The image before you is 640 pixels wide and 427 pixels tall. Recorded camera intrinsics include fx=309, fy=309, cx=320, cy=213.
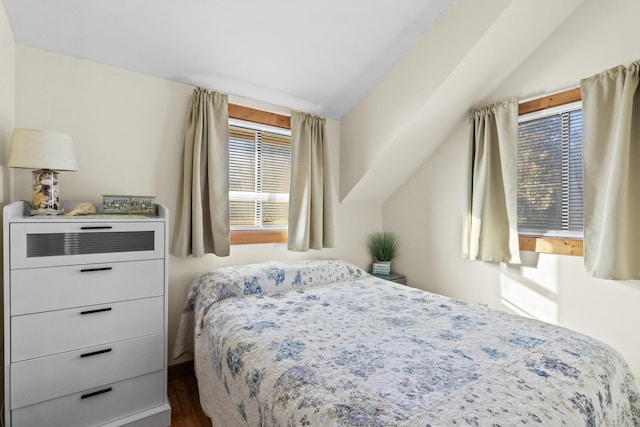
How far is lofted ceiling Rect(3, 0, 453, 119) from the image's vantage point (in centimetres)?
177

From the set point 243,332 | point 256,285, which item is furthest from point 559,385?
point 256,285

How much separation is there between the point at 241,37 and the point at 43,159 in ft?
4.47

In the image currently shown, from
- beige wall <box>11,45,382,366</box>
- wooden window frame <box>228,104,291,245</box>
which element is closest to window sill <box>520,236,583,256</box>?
wooden window frame <box>228,104,291,245</box>

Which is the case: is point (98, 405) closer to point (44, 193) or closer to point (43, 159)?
point (44, 193)

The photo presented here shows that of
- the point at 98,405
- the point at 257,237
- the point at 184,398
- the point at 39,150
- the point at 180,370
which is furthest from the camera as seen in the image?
the point at 257,237

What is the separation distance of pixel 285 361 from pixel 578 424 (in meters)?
0.95

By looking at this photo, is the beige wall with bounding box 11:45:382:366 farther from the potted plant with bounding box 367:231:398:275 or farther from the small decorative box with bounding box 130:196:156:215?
the potted plant with bounding box 367:231:398:275

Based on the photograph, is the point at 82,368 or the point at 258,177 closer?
the point at 82,368

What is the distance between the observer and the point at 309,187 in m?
2.82

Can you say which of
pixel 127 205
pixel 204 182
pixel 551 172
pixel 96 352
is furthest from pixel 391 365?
pixel 551 172

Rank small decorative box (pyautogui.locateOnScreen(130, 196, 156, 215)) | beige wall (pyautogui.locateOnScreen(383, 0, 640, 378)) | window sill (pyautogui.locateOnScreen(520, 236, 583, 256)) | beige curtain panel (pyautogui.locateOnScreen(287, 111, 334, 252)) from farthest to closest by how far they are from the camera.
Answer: beige curtain panel (pyautogui.locateOnScreen(287, 111, 334, 252)) → window sill (pyautogui.locateOnScreen(520, 236, 583, 256)) → beige wall (pyautogui.locateOnScreen(383, 0, 640, 378)) → small decorative box (pyautogui.locateOnScreen(130, 196, 156, 215))

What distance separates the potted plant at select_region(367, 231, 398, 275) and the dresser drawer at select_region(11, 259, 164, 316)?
2.14 meters

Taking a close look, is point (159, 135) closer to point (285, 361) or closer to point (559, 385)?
point (285, 361)

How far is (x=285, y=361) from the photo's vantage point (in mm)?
1208
